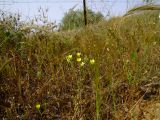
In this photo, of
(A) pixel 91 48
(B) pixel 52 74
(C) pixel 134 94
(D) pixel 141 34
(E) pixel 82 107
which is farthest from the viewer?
(D) pixel 141 34

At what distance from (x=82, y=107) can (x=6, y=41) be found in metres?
1.17

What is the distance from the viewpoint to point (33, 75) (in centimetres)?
311

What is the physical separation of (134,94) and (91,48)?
0.73 metres

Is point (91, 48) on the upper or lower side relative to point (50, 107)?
upper

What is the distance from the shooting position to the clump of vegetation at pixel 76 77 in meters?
2.62

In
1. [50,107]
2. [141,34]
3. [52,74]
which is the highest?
[141,34]

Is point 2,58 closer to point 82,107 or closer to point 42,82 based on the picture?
point 42,82

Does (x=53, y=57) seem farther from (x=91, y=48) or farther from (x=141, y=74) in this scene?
(x=141, y=74)

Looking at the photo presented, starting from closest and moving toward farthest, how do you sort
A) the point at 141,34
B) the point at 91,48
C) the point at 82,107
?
the point at 82,107 < the point at 91,48 < the point at 141,34

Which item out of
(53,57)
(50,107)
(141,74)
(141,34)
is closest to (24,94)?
(50,107)

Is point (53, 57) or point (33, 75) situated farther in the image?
point (53, 57)

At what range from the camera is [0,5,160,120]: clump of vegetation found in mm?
2615

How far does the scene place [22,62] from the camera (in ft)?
10.4

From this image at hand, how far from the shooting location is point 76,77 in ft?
9.87
